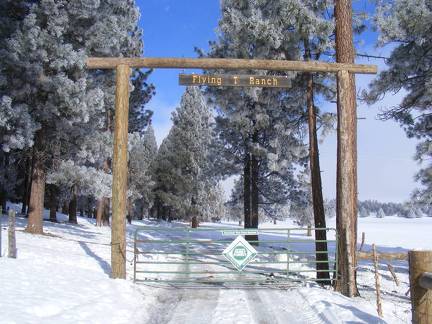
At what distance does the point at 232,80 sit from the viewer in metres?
11.5

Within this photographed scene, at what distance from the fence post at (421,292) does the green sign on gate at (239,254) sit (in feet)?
22.7

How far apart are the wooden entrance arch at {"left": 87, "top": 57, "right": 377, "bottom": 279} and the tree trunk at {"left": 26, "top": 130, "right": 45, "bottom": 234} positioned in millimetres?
6873

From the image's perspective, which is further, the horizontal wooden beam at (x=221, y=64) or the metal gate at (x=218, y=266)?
the horizontal wooden beam at (x=221, y=64)

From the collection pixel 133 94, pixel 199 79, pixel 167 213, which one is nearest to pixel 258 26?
pixel 199 79

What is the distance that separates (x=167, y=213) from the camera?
72.3 m

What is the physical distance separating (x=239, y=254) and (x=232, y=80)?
4193 millimetres

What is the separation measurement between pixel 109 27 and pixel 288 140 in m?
9.29

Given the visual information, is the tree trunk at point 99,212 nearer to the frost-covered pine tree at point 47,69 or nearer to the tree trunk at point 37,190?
the tree trunk at point 37,190

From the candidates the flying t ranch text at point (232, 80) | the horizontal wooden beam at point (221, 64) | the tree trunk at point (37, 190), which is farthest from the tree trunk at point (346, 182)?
the tree trunk at point (37, 190)

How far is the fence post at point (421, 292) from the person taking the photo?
4289 mm

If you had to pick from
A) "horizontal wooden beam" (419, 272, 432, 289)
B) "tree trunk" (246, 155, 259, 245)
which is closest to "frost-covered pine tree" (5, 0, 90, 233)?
"tree trunk" (246, 155, 259, 245)

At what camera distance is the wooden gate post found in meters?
11.0

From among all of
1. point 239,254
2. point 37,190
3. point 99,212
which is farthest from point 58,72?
point 99,212

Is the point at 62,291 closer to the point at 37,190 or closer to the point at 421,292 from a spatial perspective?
the point at 421,292
